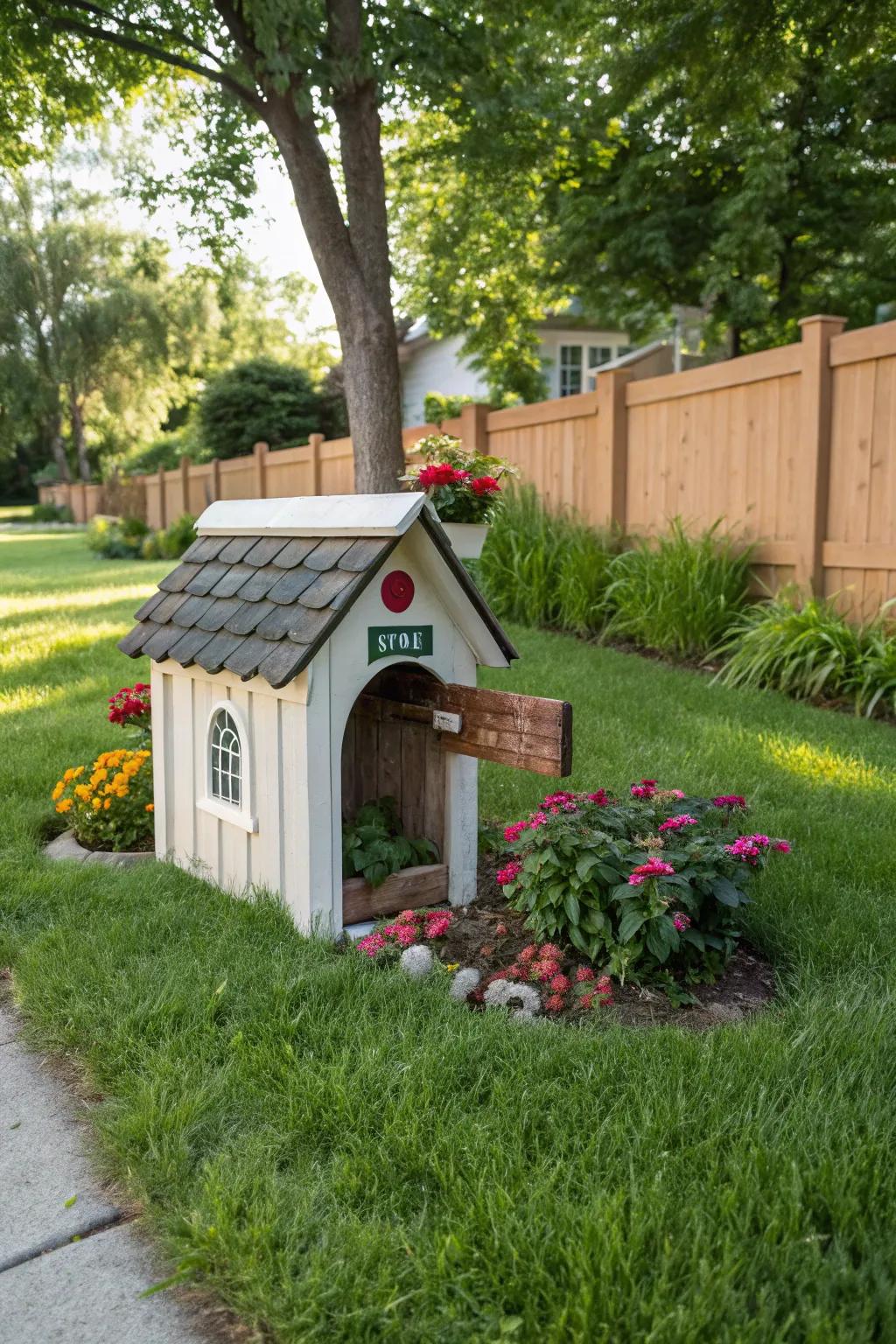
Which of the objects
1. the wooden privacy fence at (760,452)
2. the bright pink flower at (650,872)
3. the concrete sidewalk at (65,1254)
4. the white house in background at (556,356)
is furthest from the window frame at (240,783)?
the white house in background at (556,356)

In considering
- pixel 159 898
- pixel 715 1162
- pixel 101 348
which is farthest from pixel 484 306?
pixel 101 348

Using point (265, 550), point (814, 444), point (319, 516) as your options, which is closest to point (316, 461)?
point (814, 444)

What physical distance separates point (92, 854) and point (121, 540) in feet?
54.2

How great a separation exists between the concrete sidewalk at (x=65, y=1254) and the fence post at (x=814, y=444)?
6.28 meters

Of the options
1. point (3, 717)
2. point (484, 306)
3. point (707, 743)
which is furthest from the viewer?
point (484, 306)

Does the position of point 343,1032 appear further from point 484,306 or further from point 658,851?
point 484,306

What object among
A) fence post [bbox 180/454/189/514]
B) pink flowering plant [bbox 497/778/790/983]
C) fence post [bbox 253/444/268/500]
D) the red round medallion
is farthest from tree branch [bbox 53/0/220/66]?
fence post [bbox 180/454/189/514]

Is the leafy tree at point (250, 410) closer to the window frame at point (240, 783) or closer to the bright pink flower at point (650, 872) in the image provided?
the window frame at point (240, 783)

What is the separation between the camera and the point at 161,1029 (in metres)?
2.94

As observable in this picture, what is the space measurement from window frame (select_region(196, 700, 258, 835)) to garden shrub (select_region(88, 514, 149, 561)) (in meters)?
16.5

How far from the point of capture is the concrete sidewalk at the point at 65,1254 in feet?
6.63

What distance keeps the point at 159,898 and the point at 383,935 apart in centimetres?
89

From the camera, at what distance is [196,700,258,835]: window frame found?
12.5 feet

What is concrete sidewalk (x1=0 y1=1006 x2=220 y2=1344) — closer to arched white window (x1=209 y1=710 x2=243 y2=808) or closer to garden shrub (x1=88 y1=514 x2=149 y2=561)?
arched white window (x1=209 y1=710 x2=243 y2=808)
